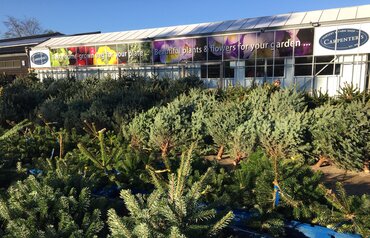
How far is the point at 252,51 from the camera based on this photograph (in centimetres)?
1930

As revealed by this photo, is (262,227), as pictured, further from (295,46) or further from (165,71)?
(165,71)

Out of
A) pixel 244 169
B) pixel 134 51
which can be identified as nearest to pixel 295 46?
pixel 134 51

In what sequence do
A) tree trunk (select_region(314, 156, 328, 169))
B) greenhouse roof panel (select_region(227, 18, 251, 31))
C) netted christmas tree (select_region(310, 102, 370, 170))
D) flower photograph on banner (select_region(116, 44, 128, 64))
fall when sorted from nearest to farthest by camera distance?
netted christmas tree (select_region(310, 102, 370, 170)) < tree trunk (select_region(314, 156, 328, 169)) < greenhouse roof panel (select_region(227, 18, 251, 31)) < flower photograph on banner (select_region(116, 44, 128, 64))

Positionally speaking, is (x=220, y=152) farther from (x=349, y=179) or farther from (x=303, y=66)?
(x=303, y=66)


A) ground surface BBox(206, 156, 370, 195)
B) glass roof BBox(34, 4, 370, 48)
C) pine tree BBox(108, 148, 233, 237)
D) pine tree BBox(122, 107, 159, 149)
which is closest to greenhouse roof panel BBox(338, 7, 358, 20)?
glass roof BBox(34, 4, 370, 48)

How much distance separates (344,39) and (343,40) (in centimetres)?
7

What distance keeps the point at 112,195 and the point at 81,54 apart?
2599 cm

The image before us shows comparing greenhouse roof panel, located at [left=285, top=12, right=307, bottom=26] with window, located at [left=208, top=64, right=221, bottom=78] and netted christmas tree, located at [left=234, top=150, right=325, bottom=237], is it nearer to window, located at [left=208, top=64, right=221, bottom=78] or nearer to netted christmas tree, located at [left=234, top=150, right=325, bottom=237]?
window, located at [left=208, top=64, right=221, bottom=78]

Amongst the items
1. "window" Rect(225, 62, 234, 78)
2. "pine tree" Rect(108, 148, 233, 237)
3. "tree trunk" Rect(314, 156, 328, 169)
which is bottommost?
"tree trunk" Rect(314, 156, 328, 169)

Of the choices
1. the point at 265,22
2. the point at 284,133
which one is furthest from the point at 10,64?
the point at 284,133

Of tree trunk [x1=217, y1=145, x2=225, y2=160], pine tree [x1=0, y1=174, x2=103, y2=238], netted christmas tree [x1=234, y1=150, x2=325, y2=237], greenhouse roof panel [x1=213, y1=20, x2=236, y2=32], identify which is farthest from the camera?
greenhouse roof panel [x1=213, y1=20, x2=236, y2=32]

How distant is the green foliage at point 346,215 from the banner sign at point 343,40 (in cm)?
1670

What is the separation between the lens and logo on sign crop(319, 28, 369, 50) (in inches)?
635

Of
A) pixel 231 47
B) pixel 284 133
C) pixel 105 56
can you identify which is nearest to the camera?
pixel 284 133
